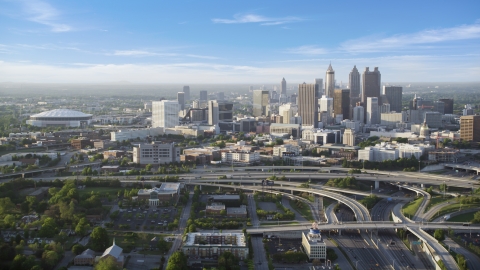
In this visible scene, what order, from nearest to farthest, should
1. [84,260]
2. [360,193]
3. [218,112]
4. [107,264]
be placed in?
[107,264] < [84,260] < [360,193] < [218,112]

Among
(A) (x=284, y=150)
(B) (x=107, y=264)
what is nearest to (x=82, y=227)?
(B) (x=107, y=264)

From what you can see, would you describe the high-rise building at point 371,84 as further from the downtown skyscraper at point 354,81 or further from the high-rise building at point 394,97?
the downtown skyscraper at point 354,81

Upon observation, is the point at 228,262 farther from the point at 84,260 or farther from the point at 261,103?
the point at 261,103

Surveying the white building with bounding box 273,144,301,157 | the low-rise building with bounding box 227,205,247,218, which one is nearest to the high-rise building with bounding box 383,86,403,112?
the white building with bounding box 273,144,301,157

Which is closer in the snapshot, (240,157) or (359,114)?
(240,157)

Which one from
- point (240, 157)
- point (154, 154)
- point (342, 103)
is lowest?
point (240, 157)

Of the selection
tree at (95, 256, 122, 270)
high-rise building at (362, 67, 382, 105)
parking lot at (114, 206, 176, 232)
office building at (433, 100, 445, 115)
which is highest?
high-rise building at (362, 67, 382, 105)

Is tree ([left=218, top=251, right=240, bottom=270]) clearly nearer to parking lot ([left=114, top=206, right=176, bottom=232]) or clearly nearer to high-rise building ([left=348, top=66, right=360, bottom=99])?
parking lot ([left=114, top=206, right=176, bottom=232])
